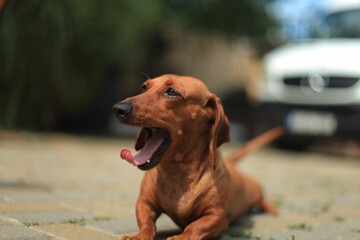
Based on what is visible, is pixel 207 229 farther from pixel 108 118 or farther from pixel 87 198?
pixel 108 118

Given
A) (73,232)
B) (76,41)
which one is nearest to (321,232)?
(73,232)

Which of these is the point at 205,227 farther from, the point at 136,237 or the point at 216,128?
the point at 216,128

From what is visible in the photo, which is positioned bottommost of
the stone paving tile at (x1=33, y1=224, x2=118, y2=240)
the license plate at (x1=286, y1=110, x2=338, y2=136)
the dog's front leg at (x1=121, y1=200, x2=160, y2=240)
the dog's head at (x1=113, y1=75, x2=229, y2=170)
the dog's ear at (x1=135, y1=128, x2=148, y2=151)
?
the license plate at (x1=286, y1=110, x2=338, y2=136)

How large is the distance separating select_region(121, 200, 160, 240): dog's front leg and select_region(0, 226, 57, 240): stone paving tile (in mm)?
382

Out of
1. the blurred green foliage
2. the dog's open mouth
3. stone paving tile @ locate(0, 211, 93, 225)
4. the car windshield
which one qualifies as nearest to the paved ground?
stone paving tile @ locate(0, 211, 93, 225)

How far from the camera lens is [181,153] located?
104 inches

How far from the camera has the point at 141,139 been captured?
272 cm

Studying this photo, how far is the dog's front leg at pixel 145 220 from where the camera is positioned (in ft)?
7.97

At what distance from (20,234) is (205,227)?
2.87ft

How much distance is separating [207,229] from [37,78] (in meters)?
2.36

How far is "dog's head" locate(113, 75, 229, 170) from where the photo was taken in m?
2.42

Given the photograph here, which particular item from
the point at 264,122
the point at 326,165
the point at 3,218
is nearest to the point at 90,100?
Result: the point at 264,122

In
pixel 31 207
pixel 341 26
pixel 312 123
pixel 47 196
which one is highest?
pixel 341 26

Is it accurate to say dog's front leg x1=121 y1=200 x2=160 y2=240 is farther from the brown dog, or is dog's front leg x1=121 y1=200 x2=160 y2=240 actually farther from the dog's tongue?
the dog's tongue
